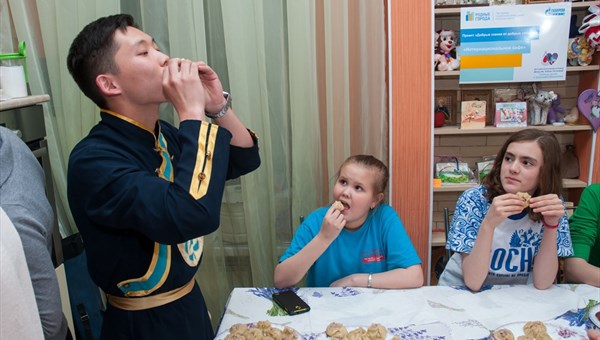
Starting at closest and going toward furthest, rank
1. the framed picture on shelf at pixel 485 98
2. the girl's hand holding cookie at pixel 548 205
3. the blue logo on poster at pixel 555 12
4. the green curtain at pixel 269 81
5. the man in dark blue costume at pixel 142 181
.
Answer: the man in dark blue costume at pixel 142 181
the girl's hand holding cookie at pixel 548 205
the green curtain at pixel 269 81
the blue logo on poster at pixel 555 12
the framed picture on shelf at pixel 485 98

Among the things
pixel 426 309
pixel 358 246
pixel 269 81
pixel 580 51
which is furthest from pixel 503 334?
pixel 580 51

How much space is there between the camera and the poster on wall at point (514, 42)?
2.34m

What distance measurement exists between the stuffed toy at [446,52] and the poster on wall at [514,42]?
0.32ft

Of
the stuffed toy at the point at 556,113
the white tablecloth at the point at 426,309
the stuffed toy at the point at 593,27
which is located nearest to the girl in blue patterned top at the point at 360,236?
the white tablecloth at the point at 426,309

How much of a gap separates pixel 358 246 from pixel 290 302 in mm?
471

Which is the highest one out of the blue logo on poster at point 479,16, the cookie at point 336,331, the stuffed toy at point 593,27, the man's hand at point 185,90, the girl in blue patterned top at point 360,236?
the blue logo on poster at point 479,16

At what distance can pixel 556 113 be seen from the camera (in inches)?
103

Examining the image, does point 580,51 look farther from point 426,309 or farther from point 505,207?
point 426,309

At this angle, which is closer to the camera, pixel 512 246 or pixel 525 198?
pixel 525 198

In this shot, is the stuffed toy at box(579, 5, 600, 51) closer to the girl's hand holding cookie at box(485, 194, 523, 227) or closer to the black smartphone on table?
the girl's hand holding cookie at box(485, 194, 523, 227)

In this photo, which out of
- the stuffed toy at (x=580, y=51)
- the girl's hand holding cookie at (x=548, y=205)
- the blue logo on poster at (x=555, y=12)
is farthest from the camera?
the stuffed toy at (x=580, y=51)

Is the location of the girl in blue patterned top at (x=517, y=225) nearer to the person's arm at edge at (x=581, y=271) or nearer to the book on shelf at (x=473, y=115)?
the person's arm at edge at (x=581, y=271)

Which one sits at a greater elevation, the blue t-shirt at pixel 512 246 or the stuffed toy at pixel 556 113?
the stuffed toy at pixel 556 113

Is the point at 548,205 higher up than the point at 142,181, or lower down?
lower down
